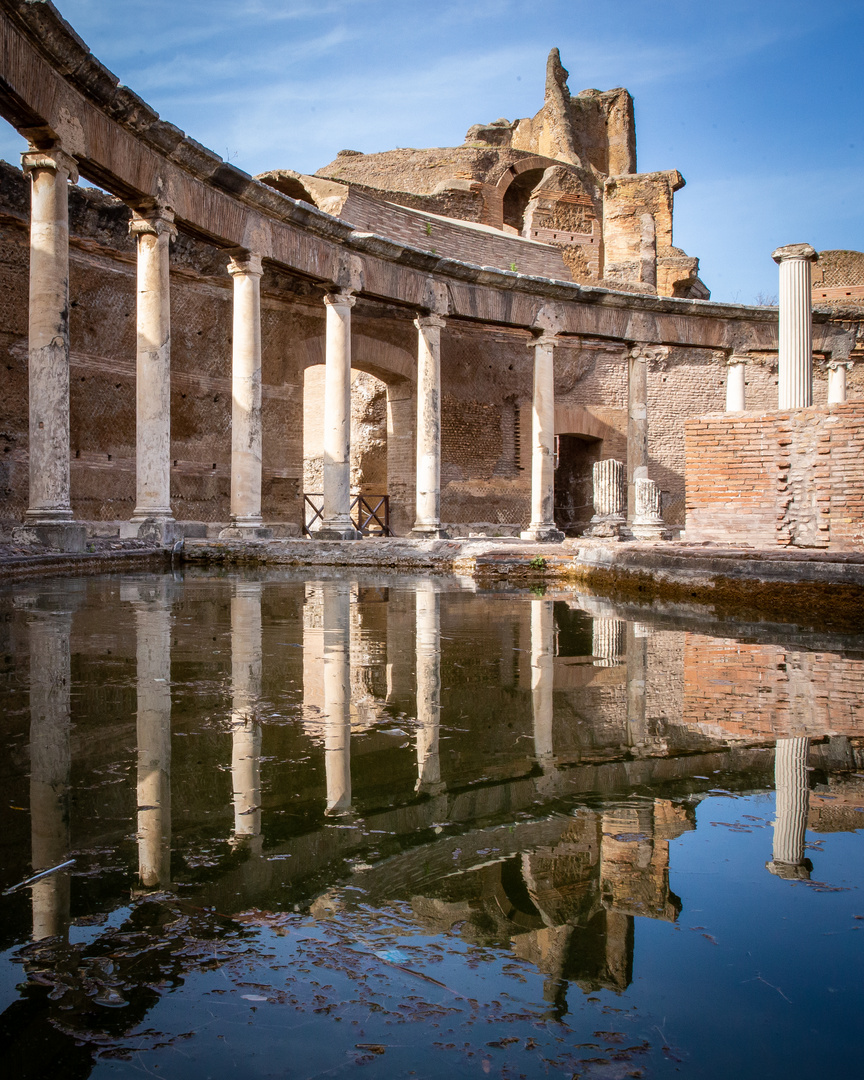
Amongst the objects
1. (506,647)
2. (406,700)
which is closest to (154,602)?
(506,647)

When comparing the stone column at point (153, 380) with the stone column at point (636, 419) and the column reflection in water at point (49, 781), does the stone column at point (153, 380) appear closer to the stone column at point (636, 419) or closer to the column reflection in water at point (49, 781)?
the column reflection in water at point (49, 781)

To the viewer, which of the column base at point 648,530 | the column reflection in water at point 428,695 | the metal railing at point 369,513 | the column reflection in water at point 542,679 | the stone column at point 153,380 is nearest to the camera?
the column reflection in water at point 428,695

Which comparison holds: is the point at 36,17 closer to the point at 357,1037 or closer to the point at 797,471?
the point at 797,471

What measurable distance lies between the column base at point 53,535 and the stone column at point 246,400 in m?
3.38

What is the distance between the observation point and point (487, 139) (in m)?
27.6

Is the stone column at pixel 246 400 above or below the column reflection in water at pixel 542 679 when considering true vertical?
above

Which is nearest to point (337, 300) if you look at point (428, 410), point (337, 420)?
point (337, 420)

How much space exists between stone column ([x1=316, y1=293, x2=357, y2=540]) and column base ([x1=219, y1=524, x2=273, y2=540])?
1384 mm

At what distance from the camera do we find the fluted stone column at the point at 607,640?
428 centimetres

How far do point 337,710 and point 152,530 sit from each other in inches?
312

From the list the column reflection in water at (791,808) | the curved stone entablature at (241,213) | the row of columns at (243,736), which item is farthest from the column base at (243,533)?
the column reflection in water at (791,808)

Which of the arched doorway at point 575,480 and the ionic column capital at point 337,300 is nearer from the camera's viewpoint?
the ionic column capital at point 337,300

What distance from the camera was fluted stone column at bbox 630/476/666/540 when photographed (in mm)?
15031

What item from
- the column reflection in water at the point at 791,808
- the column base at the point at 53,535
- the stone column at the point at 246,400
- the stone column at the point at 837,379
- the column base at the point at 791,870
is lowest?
the column base at the point at 791,870
